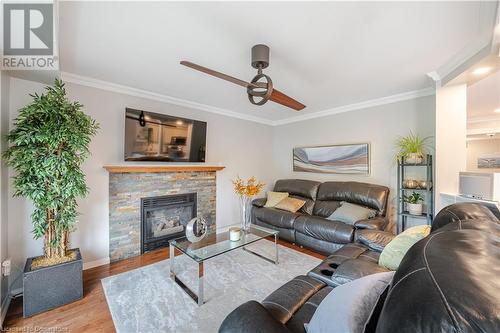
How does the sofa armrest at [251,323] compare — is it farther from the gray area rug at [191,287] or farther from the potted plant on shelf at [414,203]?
the potted plant on shelf at [414,203]

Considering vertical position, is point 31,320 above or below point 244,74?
below

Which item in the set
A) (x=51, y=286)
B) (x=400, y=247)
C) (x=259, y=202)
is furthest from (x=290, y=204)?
(x=51, y=286)

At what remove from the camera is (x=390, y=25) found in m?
1.64

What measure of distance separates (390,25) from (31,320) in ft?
12.5

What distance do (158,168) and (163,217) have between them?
0.80 meters

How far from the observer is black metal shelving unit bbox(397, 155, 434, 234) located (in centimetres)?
288

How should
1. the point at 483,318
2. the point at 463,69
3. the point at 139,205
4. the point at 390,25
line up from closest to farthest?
the point at 483,318, the point at 390,25, the point at 463,69, the point at 139,205

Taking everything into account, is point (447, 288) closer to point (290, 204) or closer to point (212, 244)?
point (212, 244)

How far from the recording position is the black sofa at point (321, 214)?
9.43 feet

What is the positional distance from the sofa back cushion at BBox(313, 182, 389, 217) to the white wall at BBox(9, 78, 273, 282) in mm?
1622

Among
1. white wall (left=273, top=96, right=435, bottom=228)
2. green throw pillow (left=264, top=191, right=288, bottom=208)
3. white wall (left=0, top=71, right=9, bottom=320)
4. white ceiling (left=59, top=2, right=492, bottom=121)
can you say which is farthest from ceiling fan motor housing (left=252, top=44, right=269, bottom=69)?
green throw pillow (left=264, top=191, right=288, bottom=208)

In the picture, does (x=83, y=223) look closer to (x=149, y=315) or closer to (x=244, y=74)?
(x=149, y=315)

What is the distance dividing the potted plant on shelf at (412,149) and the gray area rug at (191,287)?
76.0 inches

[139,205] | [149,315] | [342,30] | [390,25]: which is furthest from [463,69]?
[139,205]
